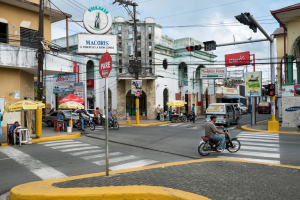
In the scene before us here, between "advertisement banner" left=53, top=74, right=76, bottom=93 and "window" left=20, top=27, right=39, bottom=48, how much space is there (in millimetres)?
12907

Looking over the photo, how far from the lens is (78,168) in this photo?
26.6 feet

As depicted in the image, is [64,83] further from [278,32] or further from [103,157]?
[278,32]

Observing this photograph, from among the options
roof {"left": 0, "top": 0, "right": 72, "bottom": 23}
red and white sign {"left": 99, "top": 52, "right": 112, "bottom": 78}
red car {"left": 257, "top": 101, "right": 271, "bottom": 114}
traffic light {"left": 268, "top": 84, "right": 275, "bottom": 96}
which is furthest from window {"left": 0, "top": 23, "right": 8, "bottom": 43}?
red car {"left": 257, "top": 101, "right": 271, "bottom": 114}

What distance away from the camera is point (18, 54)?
14.0 meters

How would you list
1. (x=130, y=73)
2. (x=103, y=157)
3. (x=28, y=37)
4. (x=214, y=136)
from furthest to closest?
(x=130, y=73) < (x=28, y=37) < (x=214, y=136) < (x=103, y=157)

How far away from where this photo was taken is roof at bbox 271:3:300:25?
17312mm

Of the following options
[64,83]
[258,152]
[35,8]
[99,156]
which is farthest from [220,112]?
[64,83]

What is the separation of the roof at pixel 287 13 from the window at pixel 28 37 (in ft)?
52.6

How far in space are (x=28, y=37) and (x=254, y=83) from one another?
16.9m

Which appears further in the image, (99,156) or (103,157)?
(99,156)

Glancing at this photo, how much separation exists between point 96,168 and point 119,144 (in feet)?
15.3

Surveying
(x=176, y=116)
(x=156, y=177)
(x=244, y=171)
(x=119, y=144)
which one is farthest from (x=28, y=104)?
(x=176, y=116)

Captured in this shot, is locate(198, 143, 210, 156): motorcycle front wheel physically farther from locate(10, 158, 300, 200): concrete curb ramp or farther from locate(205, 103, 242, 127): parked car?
locate(205, 103, 242, 127): parked car

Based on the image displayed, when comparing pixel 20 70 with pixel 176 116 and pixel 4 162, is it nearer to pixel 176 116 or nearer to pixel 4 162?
pixel 4 162
